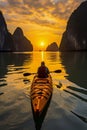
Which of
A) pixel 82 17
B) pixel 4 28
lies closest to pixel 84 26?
pixel 82 17

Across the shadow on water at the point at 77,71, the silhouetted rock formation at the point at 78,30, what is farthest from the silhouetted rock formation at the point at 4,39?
the shadow on water at the point at 77,71

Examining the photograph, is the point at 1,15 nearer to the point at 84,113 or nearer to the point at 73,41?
the point at 73,41

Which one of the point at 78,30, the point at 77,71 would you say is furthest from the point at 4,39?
the point at 77,71

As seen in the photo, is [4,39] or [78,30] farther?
[78,30]

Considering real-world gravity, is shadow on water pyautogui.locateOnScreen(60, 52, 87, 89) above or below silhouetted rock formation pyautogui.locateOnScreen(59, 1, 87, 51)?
below

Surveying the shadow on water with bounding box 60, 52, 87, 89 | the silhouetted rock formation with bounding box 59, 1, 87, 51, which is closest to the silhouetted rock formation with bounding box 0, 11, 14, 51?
the silhouetted rock formation with bounding box 59, 1, 87, 51

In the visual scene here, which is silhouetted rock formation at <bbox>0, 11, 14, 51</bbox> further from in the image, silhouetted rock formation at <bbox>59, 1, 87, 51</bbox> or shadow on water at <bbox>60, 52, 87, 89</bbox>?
shadow on water at <bbox>60, 52, 87, 89</bbox>

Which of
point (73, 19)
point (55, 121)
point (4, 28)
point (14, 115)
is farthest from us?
point (73, 19)

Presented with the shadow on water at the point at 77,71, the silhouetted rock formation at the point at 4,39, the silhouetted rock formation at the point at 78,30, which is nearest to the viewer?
the shadow on water at the point at 77,71

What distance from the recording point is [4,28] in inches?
6540

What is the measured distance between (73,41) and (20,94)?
565ft

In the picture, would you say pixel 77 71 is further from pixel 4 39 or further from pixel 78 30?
pixel 78 30

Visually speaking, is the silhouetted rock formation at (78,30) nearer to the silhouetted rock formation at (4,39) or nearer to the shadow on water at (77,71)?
the silhouetted rock formation at (4,39)

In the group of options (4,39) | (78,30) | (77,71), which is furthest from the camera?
(78,30)
